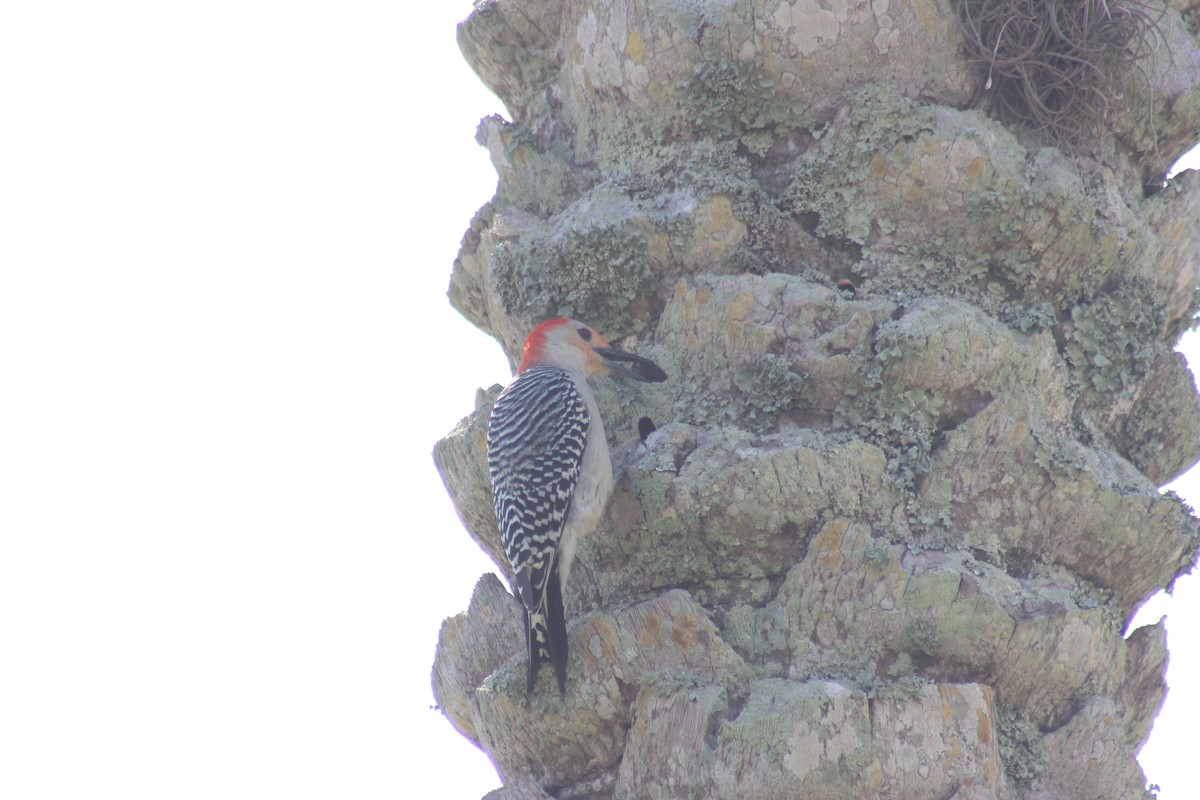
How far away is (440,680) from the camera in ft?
14.5

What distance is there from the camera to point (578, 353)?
475cm

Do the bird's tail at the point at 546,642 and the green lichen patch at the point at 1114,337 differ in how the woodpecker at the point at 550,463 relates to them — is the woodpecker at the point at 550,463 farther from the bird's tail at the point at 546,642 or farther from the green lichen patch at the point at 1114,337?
the green lichen patch at the point at 1114,337

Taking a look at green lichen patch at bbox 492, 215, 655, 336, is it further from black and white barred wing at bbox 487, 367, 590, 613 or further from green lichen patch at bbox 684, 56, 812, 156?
green lichen patch at bbox 684, 56, 812, 156

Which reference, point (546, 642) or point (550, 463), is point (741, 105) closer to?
point (550, 463)

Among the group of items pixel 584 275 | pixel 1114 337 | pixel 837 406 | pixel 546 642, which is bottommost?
pixel 546 642

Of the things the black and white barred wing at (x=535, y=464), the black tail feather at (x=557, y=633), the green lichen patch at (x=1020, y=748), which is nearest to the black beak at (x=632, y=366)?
the black and white barred wing at (x=535, y=464)

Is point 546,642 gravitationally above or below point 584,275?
below

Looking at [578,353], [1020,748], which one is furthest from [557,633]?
[1020,748]

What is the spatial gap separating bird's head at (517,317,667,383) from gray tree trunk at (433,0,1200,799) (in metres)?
0.06

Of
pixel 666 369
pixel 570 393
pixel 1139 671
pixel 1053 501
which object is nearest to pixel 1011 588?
pixel 1053 501

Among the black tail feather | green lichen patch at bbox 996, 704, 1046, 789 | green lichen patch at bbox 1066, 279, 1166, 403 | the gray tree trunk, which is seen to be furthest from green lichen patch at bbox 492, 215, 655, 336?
green lichen patch at bbox 996, 704, 1046, 789

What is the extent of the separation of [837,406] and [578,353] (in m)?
1.04

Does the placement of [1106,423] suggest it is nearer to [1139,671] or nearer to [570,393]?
[1139,671]

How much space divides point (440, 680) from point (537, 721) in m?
0.62
